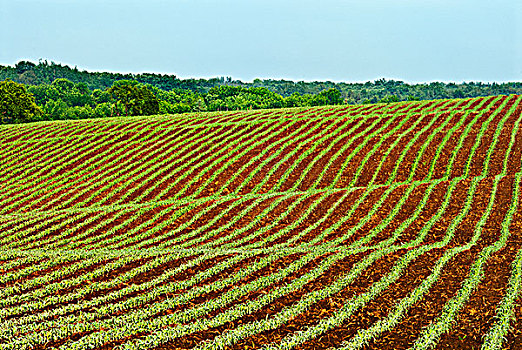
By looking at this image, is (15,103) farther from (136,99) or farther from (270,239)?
(270,239)

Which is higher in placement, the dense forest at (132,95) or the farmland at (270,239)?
the dense forest at (132,95)

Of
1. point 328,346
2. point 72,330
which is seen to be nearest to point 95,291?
point 72,330

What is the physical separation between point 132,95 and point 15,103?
1731 cm

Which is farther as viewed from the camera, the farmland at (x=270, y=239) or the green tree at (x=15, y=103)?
the green tree at (x=15, y=103)

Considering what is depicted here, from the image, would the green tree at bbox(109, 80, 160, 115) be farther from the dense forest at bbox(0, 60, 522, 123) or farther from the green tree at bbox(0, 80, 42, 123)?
the green tree at bbox(0, 80, 42, 123)

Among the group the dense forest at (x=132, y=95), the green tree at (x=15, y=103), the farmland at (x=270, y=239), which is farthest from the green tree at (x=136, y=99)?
the farmland at (x=270, y=239)

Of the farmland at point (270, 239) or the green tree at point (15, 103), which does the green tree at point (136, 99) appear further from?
the farmland at point (270, 239)

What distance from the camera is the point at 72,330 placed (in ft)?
28.0

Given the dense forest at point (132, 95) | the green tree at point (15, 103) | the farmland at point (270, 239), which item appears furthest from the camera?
the dense forest at point (132, 95)

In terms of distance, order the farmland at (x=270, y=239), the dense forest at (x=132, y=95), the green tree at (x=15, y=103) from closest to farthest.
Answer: the farmland at (x=270, y=239), the green tree at (x=15, y=103), the dense forest at (x=132, y=95)

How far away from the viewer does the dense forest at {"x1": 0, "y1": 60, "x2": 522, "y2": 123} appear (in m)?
64.8

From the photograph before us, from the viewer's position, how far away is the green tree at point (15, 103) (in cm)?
5950

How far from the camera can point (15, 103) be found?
60062 millimetres

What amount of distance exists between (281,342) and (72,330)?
15.0 feet
